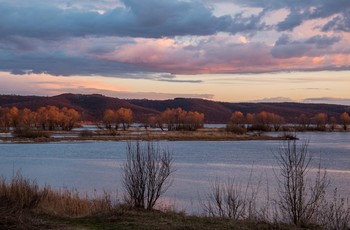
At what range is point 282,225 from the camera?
11.3 meters

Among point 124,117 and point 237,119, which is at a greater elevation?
point 124,117

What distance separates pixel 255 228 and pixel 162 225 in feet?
6.64

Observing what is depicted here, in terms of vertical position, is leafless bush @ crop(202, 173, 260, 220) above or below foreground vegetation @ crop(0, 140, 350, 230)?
below

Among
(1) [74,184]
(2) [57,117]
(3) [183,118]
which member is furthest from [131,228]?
(3) [183,118]

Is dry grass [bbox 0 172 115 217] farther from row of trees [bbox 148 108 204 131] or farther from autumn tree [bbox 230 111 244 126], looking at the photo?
autumn tree [bbox 230 111 244 126]

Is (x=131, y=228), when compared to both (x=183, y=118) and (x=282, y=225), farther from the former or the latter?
(x=183, y=118)

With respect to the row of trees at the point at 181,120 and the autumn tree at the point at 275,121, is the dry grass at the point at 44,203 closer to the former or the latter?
the row of trees at the point at 181,120

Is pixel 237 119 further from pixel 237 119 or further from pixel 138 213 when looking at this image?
pixel 138 213

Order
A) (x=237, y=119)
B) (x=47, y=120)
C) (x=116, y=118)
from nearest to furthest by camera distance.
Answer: (x=47, y=120) → (x=116, y=118) → (x=237, y=119)

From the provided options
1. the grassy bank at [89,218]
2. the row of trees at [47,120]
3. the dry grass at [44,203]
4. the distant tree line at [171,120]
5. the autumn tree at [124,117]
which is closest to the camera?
the grassy bank at [89,218]

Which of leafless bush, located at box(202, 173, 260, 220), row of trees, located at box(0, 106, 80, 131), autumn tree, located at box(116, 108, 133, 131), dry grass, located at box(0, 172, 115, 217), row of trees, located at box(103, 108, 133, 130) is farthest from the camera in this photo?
autumn tree, located at box(116, 108, 133, 131)

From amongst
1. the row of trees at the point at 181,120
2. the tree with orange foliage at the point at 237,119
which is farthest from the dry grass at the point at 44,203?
the tree with orange foliage at the point at 237,119

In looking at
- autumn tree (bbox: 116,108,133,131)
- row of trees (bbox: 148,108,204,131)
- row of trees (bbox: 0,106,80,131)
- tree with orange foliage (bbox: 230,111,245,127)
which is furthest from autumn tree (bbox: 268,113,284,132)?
row of trees (bbox: 0,106,80,131)

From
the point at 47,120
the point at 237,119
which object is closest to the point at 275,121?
the point at 237,119
